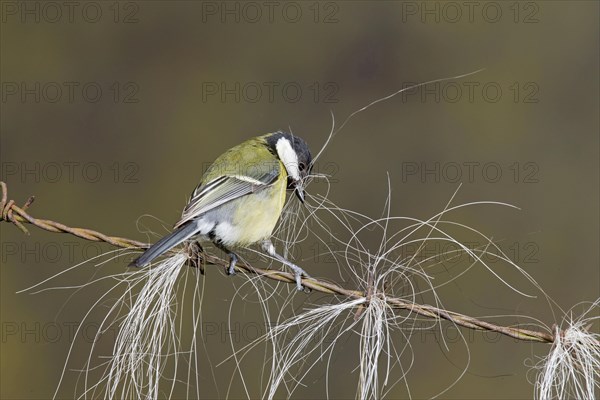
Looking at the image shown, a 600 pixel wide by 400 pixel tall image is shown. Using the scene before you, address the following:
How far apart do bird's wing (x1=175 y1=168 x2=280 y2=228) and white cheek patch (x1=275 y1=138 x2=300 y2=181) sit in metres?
0.05

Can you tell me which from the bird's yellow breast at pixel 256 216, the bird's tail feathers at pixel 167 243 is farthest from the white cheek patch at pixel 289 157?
the bird's tail feathers at pixel 167 243

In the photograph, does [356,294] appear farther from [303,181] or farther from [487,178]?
[487,178]

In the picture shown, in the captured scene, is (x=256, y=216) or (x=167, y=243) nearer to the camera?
(x=167, y=243)

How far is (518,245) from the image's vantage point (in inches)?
194

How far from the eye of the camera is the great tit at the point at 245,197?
2.76m

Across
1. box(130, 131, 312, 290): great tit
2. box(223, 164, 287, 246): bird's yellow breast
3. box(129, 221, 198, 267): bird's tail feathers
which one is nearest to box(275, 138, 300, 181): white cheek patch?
box(130, 131, 312, 290): great tit

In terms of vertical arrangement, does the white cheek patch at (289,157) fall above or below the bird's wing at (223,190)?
above

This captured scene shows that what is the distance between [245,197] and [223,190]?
84 mm

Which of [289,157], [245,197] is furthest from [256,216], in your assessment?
[289,157]

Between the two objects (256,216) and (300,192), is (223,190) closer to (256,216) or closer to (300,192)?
(256,216)

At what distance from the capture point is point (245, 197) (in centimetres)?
293

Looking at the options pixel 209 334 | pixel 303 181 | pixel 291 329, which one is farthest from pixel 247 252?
pixel 209 334

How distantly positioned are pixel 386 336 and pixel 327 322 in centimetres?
17

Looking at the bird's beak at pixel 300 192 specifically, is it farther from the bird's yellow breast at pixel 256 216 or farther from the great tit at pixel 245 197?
the bird's yellow breast at pixel 256 216
